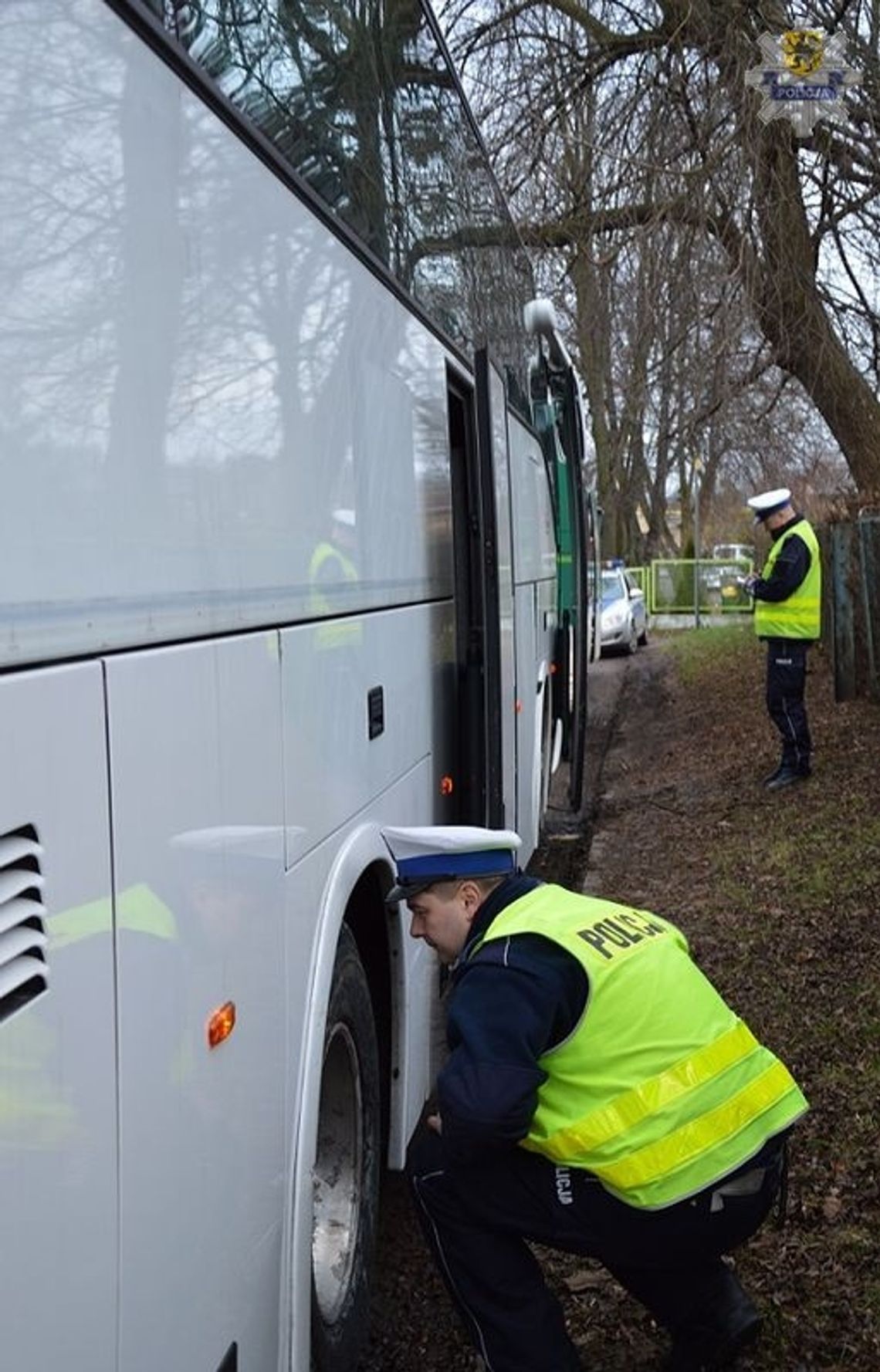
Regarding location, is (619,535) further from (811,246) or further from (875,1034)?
(875,1034)

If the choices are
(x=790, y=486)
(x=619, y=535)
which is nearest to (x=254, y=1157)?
(x=790, y=486)

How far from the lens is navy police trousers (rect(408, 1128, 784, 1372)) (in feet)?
9.34

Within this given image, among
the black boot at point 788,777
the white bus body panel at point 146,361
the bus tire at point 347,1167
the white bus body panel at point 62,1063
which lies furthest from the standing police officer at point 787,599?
the white bus body panel at point 62,1063

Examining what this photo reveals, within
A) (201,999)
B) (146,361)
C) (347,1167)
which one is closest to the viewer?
(146,361)

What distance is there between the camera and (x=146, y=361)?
1971 millimetres

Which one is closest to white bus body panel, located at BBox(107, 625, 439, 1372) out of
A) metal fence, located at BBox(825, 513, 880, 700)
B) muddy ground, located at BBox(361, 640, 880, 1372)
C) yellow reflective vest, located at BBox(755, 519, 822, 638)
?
muddy ground, located at BBox(361, 640, 880, 1372)

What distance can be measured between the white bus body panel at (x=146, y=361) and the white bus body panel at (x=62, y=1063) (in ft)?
0.33

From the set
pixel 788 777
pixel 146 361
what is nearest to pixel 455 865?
pixel 146 361

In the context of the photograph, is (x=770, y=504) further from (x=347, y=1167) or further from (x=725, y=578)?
(x=725, y=578)

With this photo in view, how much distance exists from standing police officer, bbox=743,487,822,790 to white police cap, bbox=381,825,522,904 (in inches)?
→ 248

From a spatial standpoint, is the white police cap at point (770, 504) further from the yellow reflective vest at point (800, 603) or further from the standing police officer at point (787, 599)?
the yellow reflective vest at point (800, 603)

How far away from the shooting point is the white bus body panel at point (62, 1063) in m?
1.53

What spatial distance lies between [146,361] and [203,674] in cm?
48

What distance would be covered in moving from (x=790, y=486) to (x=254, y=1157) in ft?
112
